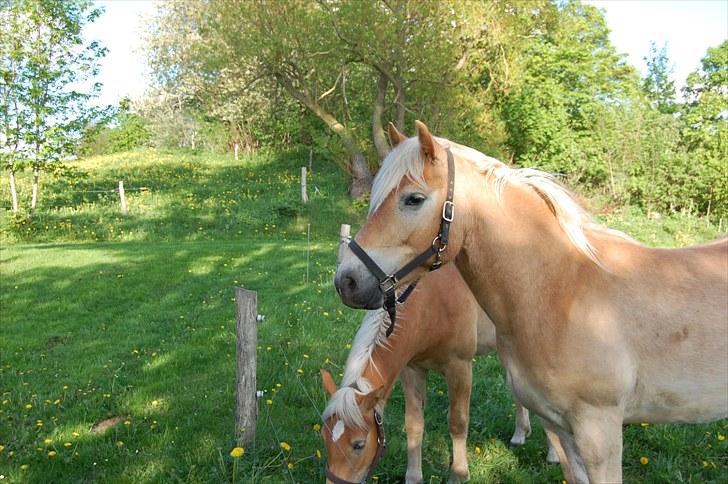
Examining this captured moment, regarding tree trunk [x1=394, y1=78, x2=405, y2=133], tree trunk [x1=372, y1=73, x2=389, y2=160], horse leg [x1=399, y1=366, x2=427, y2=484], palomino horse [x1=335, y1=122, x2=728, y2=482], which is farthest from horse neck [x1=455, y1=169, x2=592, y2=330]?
tree trunk [x1=372, y1=73, x2=389, y2=160]

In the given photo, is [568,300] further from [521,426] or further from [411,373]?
[521,426]

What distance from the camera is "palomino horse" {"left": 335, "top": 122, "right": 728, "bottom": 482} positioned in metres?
2.36

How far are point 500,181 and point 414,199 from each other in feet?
1.66

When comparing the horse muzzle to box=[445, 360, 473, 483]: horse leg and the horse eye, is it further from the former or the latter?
box=[445, 360, 473, 483]: horse leg

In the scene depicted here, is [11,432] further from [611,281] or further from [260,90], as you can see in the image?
[260,90]

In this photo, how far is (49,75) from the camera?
1567 centimetres

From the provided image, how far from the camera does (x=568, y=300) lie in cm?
255

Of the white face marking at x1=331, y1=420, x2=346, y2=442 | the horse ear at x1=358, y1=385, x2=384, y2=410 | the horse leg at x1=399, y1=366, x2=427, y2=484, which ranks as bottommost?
the horse leg at x1=399, y1=366, x2=427, y2=484

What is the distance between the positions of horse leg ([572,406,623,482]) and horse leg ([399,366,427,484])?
5.50 ft

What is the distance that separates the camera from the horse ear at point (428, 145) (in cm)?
223

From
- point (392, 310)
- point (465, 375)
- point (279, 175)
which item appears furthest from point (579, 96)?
point (392, 310)

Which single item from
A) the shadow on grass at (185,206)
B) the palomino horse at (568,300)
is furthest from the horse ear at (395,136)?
the shadow on grass at (185,206)

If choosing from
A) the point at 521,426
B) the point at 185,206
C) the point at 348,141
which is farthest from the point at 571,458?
the point at 348,141

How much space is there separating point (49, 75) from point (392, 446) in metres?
16.4
